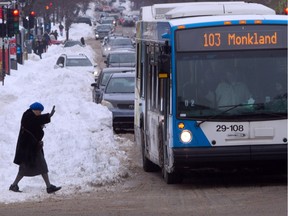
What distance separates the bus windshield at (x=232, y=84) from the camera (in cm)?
1378

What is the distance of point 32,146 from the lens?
1428cm

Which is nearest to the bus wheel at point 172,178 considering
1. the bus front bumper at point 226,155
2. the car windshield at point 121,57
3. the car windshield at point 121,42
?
the bus front bumper at point 226,155

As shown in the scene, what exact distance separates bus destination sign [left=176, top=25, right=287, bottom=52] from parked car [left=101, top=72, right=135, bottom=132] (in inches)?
410

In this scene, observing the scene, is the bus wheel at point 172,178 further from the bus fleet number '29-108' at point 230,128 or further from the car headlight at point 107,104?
the car headlight at point 107,104

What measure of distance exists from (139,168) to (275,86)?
4477 mm

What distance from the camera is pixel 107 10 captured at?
6383 inches

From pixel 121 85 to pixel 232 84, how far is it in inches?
489

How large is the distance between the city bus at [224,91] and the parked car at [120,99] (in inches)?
399

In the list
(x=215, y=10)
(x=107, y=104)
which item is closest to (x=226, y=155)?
(x=215, y=10)

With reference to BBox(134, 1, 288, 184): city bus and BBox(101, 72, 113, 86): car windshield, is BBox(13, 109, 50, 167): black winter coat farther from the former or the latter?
BBox(101, 72, 113, 86): car windshield

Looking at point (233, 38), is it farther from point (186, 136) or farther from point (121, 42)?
point (121, 42)

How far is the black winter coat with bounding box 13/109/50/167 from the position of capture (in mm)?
14180

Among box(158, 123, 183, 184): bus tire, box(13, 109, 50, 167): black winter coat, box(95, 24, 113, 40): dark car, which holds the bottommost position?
box(95, 24, 113, 40): dark car

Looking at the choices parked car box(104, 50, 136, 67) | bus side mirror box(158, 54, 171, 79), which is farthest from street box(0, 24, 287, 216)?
parked car box(104, 50, 136, 67)
